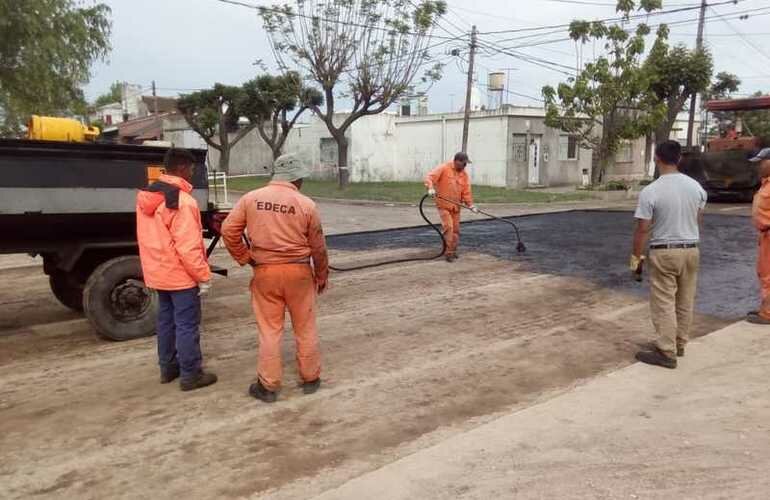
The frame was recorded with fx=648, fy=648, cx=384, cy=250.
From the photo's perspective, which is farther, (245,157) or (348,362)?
(245,157)

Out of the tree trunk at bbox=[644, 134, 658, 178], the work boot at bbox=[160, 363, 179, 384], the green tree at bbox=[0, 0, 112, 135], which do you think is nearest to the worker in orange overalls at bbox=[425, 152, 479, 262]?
the work boot at bbox=[160, 363, 179, 384]

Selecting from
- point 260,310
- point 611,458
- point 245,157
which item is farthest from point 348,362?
point 245,157

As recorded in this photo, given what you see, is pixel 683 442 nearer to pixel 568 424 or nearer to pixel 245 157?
pixel 568 424

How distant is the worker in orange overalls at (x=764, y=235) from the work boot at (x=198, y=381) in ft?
16.1

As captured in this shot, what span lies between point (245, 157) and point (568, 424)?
3882 cm

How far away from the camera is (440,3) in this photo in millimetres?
24797

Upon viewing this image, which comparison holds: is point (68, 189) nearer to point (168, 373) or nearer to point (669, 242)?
point (168, 373)

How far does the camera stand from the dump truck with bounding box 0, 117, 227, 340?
5.02 m

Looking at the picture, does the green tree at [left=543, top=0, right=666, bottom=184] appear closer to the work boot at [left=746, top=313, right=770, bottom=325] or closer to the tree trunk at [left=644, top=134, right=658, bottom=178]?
the tree trunk at [left=644, top=134, right=658, bottom=178]

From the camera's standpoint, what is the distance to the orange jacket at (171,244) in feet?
14.3

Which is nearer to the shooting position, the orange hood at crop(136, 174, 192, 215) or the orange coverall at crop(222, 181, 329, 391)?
the orange coverall at crop(222, 181, 329, 391)

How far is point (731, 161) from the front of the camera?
1809 cm

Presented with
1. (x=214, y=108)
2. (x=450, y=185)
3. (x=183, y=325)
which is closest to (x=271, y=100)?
(x=214, y=108)

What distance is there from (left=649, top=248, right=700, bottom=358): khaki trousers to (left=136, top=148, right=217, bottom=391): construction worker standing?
11.0 feet
